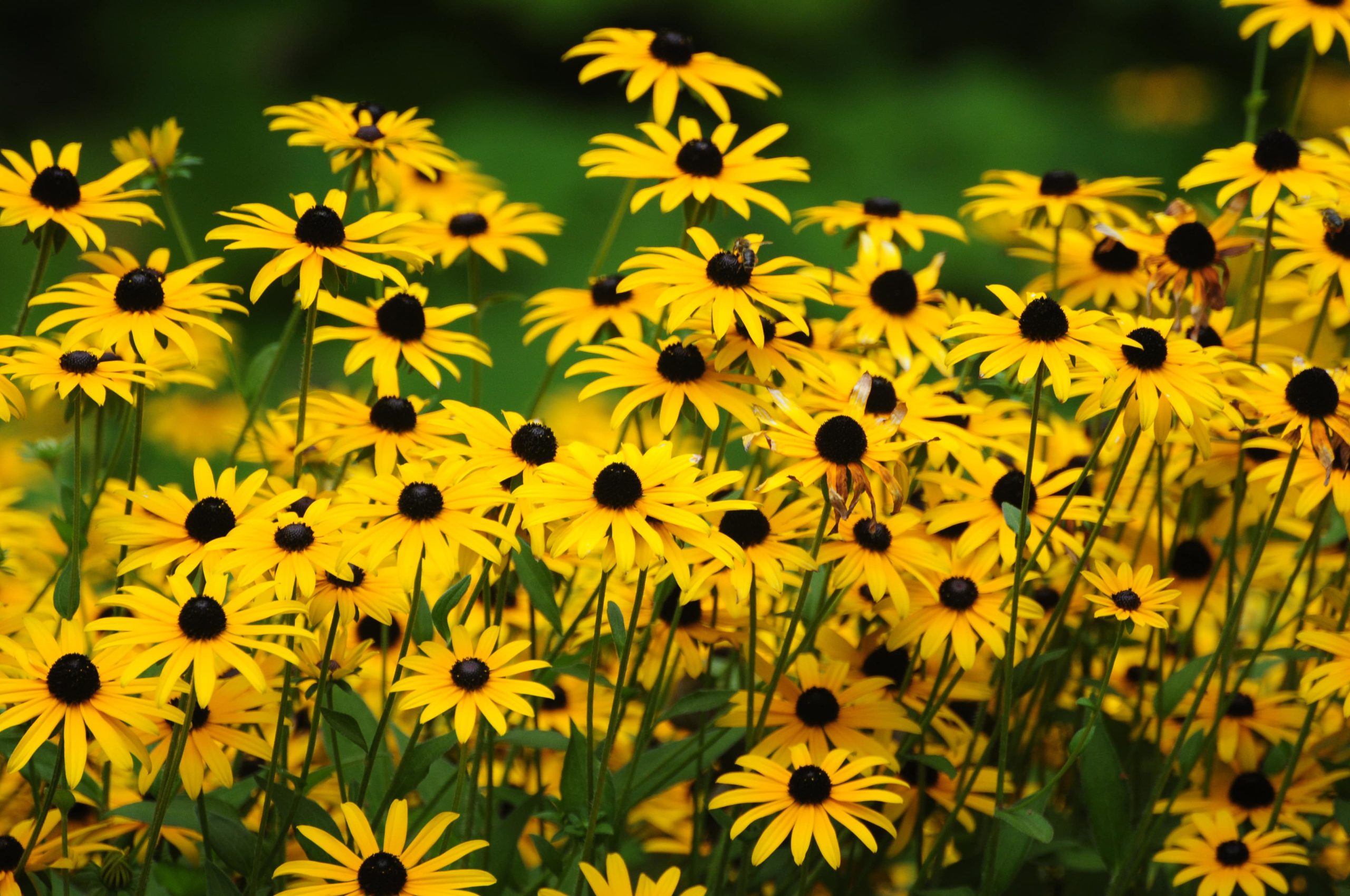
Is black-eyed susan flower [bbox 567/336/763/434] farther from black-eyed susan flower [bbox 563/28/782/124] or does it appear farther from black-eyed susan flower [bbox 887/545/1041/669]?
black-eyed susan flower [bbox 563/28/782/124]

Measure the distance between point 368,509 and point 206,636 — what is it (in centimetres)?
14

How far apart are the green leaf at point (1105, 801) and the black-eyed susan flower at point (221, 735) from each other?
0.65 metres

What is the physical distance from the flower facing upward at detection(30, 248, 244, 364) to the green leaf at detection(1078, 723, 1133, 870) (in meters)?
0.76

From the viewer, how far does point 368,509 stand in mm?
934

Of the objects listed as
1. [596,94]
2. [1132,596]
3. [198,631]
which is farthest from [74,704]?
[596,94]

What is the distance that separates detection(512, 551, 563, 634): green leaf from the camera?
1.00 meters

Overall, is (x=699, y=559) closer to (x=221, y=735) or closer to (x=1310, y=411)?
(x=221, y=735)

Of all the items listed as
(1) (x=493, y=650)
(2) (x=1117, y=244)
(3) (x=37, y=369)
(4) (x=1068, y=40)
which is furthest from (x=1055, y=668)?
(4) (x=1068, y=40)

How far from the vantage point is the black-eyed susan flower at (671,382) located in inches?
40.1

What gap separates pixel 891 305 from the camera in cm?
128

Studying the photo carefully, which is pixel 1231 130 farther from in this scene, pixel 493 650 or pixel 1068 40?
pixel 493 650

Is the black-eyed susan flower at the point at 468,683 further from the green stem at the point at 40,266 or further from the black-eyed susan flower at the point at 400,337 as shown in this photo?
the green stem at the point at 40,266

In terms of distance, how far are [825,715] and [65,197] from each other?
79cm

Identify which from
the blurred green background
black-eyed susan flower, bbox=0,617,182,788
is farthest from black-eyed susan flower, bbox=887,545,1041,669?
the blurred green background
